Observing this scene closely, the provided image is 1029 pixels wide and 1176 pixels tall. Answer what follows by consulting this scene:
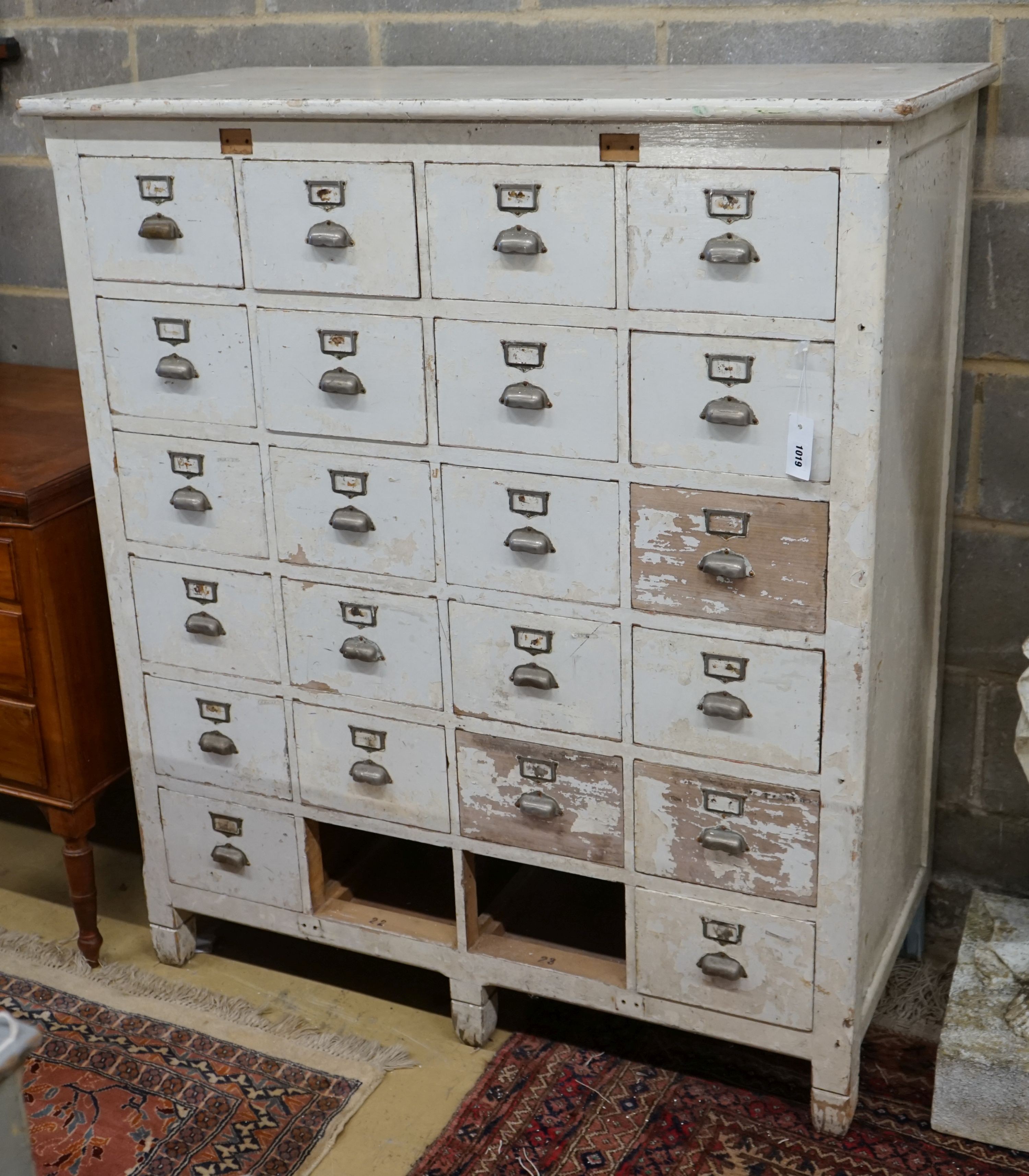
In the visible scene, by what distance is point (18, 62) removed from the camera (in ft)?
9.52

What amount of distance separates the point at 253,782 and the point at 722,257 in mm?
1216

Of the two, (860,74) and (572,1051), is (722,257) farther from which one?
(572,1051)

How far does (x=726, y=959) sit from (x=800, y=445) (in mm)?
812

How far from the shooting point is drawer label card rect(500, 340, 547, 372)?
1988mm

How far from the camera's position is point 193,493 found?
2312mm

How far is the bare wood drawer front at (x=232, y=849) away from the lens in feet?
8.17

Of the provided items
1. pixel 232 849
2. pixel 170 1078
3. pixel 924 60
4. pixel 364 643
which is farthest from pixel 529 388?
pixel 170 1078

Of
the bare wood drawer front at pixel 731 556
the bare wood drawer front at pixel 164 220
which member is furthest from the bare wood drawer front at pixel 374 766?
the bare wood drawer front at pixel 164 220

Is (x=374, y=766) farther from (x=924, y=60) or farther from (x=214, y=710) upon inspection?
(x=924, y=60)

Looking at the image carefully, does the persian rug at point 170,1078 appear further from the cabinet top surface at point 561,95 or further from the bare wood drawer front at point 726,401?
the cabinet top surface at point 561,95

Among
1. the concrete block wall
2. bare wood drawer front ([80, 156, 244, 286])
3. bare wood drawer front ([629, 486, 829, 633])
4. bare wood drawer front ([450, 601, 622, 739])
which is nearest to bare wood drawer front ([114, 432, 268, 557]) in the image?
bare wood drawer front ([80, 156, 244, 286])

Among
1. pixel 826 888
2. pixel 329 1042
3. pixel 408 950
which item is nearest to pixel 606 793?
pixel 826 888

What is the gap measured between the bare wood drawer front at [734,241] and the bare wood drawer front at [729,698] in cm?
47

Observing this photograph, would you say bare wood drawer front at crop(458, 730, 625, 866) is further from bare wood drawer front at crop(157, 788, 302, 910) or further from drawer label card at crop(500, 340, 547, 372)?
drawer label card at crop(500, 340, 547, 372)
